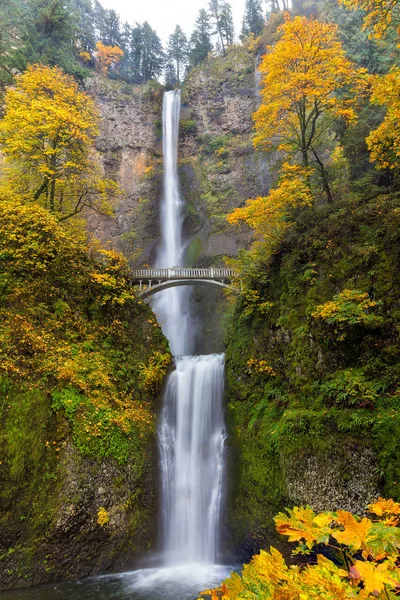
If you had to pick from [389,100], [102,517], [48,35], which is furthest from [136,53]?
[102,517]

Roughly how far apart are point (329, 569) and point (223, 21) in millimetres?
56648

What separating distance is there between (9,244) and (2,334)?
3452mm

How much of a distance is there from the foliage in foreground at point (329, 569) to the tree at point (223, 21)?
173 ft

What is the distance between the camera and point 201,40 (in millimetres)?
43125

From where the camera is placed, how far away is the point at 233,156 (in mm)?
31953

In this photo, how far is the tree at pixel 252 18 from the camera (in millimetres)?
40875

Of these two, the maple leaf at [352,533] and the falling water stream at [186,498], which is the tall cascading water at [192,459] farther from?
the maple leaf at [352,533]

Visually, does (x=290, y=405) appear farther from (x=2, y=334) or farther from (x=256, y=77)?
(x=256, y=77)

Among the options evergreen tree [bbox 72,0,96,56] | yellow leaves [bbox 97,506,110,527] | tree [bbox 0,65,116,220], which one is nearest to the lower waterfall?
yellow leaves [bbox 97,506,110,527]

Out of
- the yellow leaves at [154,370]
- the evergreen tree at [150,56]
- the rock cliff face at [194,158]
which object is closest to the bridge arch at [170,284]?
the rock cliff face at [194,158]

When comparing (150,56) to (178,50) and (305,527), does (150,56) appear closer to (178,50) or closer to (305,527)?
(178,50)

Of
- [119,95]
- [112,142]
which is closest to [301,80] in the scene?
[112,142]

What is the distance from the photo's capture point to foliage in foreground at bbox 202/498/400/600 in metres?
1.46

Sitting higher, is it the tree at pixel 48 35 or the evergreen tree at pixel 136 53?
the evergreen tree at pixel 136 53
